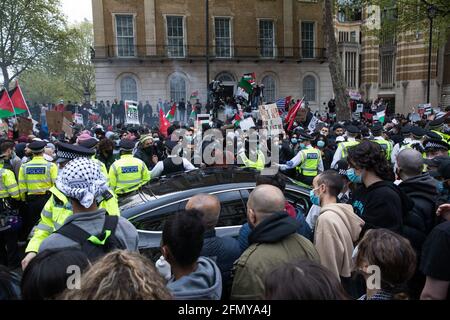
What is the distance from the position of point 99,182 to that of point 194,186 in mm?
A: 1897

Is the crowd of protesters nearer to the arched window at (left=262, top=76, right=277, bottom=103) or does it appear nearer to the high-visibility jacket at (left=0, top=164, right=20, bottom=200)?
the high-visibility jacket at (left=0, top=164, right=20, bottom=200)

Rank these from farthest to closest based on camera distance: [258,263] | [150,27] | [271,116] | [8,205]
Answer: [150,27] < [271,116] < [8,205] < [258,263]

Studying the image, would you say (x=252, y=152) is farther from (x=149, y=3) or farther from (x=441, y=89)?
(x=441, y=89)

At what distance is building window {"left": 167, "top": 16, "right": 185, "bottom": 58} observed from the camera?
27359 mm

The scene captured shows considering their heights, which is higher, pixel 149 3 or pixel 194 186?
pixel 149 3

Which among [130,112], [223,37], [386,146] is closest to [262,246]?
[386,146]

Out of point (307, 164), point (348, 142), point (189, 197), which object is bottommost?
point (307, 164)

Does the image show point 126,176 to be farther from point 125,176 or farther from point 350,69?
point 350,69

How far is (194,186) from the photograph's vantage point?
4.59m

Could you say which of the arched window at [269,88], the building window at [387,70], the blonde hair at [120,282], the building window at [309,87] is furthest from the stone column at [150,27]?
the blonde hair at [120,282]

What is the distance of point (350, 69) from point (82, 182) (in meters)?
39.9

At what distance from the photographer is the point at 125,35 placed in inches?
1046

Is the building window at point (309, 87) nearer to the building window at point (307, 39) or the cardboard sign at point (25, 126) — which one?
the building window at point (307, 39)

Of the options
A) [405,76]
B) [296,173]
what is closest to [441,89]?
[405,76]
